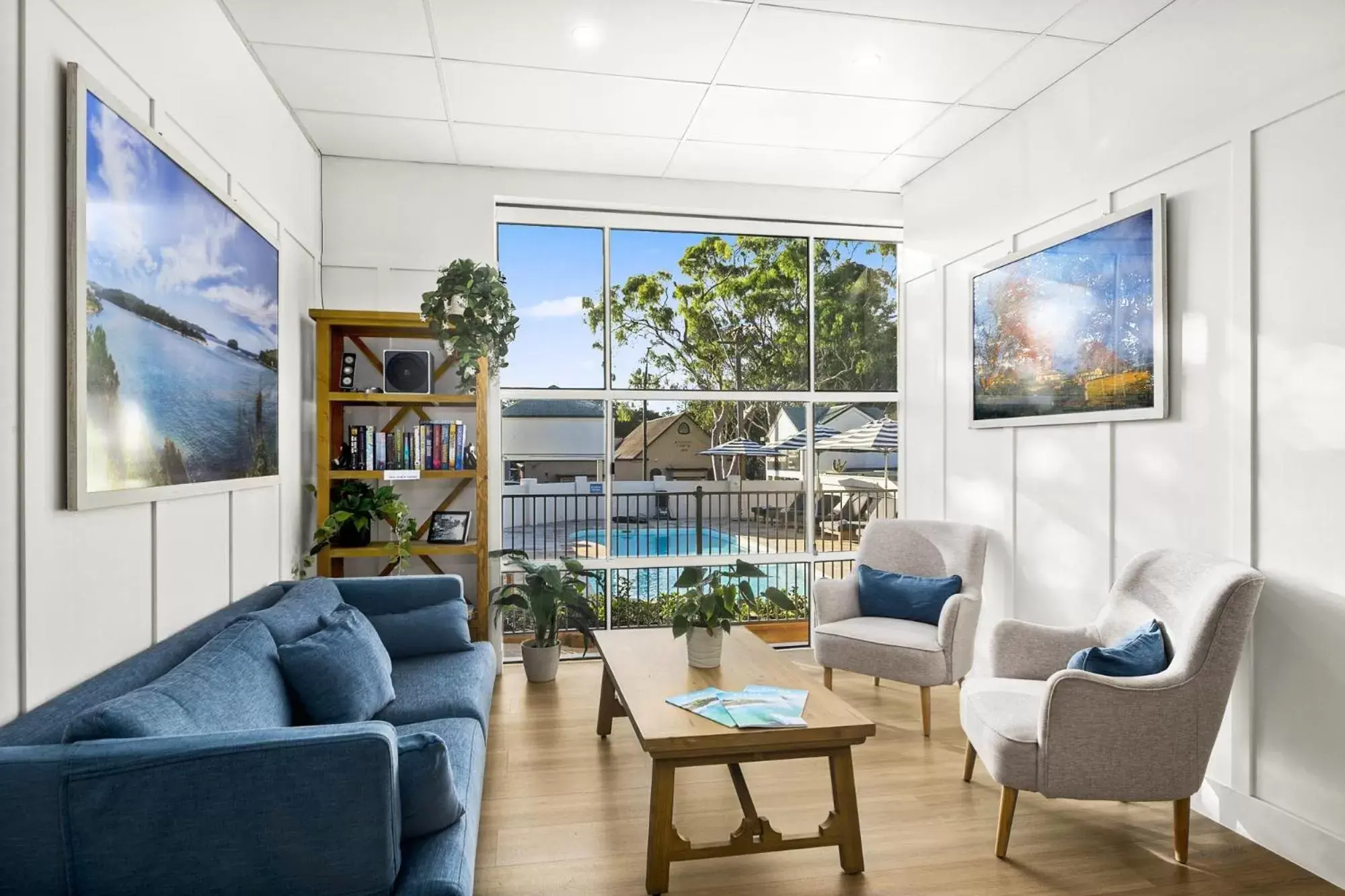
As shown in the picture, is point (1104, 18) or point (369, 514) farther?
point (369, 514)

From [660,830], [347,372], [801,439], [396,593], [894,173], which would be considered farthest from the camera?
[801,439]

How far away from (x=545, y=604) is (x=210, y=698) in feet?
7.98

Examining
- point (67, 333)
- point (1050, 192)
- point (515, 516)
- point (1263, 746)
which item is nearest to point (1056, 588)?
point (1263, 746)

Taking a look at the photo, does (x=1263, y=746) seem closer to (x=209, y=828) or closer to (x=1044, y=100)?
(x=1044, y=100)

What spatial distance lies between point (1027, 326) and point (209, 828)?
3.69 m

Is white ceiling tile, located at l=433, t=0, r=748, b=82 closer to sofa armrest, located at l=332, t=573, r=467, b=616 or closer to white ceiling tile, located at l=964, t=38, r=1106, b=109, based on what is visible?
white ceiling tile, located at l=964, t=38, r=1106, b=109

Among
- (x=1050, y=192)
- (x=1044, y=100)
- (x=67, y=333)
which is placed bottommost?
(x=67, y=333)

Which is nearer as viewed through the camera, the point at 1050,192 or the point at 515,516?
the point at 1050,192

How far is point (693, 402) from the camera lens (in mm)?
5070

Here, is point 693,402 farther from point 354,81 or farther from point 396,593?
point 354,81

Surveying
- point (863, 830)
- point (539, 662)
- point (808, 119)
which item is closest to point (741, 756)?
point (863, 830)

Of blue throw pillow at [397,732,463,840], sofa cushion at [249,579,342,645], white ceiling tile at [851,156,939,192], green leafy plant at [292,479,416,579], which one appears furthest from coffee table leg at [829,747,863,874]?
white ceiling tile at [851,156,939,192]

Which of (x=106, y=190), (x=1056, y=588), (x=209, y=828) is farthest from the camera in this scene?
(x=1056, y=588)

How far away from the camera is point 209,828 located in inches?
60.2
